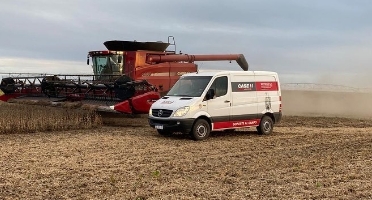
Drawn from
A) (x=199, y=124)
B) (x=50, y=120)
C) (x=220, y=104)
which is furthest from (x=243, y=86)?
(x=50, y=120)

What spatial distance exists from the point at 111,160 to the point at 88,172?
1.29 m

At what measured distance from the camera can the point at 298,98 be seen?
106 feet

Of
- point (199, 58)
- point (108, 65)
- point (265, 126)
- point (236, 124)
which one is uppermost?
point (199, 58)

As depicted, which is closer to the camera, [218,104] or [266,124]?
[218,104]

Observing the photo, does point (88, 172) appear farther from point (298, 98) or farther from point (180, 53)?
Answer: point (298, 98)

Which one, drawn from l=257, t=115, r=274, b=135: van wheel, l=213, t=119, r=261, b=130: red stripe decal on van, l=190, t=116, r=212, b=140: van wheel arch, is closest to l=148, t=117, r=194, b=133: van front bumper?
l=190, t=116, r=212, b=140: van wheel arch

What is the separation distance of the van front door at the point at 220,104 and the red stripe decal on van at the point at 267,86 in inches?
51.8

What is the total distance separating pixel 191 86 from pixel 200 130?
1.54 meters

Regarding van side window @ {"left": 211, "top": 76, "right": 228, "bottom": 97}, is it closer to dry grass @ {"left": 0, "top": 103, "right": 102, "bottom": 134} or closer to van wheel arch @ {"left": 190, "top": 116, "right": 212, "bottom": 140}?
van wheel arch @ {"left": 190, "top": 116, "right": 212, "bottom": 140}

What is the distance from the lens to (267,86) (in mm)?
14969

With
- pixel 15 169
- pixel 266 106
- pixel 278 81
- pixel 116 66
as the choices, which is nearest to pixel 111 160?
pixel 15 169

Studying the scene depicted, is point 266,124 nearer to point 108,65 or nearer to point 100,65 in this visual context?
point 108,65

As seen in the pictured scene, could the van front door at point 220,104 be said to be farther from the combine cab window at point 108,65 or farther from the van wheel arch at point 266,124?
the combine cab window at point 108,65

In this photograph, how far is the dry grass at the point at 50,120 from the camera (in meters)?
14.7
